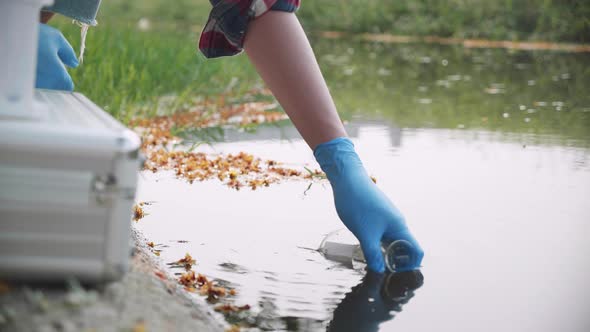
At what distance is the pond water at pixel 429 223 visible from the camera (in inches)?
83.1

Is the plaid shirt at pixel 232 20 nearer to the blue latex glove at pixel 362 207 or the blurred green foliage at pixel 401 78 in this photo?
the blue latex glove at pixel 362 207

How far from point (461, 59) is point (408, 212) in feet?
20.5

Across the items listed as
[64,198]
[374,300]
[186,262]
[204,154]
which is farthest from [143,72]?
[64,198]

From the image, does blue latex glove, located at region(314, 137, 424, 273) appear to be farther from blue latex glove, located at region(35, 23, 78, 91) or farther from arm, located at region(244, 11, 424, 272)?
blue latex glove, located at region(35, 23, 78, 91)

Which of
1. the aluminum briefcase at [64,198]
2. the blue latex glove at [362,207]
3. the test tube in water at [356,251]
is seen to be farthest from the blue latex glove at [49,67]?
the aluminum briefcase at [64,198]

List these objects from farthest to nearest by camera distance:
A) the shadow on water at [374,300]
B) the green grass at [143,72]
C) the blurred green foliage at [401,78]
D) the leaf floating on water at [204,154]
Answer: the blurred green foliage at [401,78] < the green grass at [143,72] < the leaf floating on water at [204,154] < the shadow on water at [374,300]

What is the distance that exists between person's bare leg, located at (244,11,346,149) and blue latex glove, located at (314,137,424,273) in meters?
0.06

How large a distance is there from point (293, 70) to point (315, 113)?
12cm

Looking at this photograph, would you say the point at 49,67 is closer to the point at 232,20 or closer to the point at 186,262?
the point at 232,20

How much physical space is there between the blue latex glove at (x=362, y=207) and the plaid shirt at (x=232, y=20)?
362mm

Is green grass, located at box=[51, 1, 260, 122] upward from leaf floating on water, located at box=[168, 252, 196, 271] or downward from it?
upward

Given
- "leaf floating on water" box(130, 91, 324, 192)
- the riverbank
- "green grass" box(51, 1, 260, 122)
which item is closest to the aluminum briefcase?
the riverbank

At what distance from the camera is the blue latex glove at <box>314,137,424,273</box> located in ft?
7.81

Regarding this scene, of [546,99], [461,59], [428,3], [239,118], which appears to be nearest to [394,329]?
[239,118]
